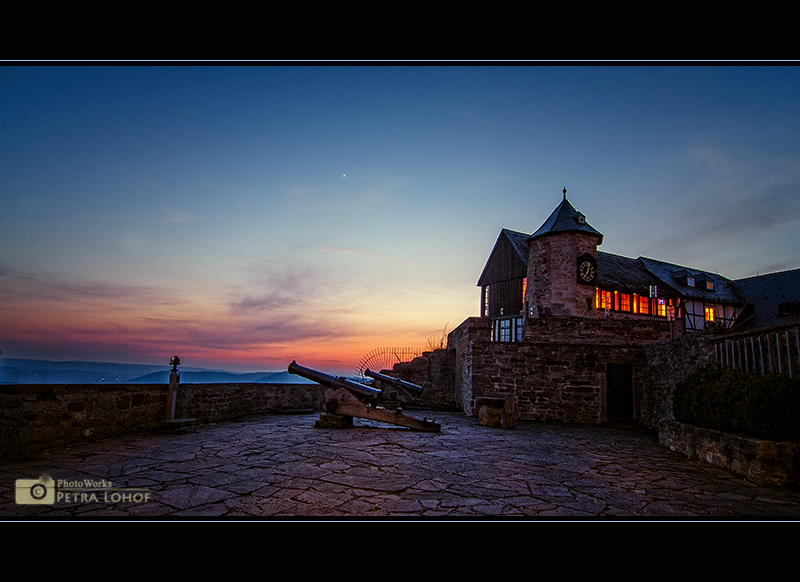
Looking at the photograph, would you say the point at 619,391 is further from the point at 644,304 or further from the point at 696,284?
the point at 696,284

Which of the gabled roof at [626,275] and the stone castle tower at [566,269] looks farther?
the gabled roof at [626,275]

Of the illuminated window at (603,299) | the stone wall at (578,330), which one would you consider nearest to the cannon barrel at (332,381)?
the stone wall at (578,330)

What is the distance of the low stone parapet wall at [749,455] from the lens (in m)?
4.85

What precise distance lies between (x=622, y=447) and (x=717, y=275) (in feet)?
113

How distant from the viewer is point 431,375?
651 inches

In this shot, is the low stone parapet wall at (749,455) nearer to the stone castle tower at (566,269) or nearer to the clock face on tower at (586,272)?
the stone castle tower at (566,269)

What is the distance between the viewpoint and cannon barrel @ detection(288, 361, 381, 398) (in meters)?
9.12

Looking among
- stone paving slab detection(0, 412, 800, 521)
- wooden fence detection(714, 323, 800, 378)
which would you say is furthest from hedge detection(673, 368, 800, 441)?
stone paving slab detection(0, 412, 800, 521)

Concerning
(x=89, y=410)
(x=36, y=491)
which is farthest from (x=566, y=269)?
(x=36, y=491)

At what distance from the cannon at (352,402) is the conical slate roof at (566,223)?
1499cm

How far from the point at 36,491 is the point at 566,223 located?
2140 cm

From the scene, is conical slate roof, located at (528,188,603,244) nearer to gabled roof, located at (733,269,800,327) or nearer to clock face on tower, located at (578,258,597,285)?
clock face on tower, located at (578,258,597,285)
